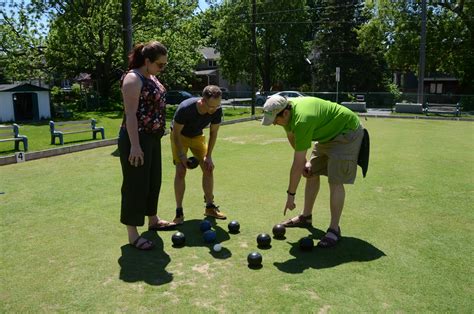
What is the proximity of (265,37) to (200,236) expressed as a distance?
4057 centimetres

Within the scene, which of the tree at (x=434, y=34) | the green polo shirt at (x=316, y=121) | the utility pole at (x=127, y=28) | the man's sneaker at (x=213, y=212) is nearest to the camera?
the green polo shirt at (x=316, y=121)

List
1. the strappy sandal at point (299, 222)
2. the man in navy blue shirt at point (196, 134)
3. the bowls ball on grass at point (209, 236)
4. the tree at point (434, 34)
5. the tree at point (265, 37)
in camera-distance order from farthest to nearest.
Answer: the tree at point (265, 37)
the tree at point (434, 34)
the strappy sandal at point (299, 222)
the man in navy blue shirt at point (196, 134)
the bowls ball on grass at point (209, 236)

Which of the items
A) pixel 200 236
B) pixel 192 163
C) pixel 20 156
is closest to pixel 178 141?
pixel 192 163

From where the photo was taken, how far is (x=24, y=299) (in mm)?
3500

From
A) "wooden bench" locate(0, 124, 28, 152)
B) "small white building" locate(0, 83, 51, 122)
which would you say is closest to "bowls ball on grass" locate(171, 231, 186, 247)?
"wooden bench" locate(0, 124, 28, 152)

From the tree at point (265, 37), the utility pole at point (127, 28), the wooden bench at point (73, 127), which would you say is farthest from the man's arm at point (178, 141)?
the tree at point (265, 37)

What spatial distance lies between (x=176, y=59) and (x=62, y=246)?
22483mm

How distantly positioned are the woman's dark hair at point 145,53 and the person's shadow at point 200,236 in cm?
194

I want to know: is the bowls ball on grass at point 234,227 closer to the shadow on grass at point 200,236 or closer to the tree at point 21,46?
the shadow on grass at point 200,236

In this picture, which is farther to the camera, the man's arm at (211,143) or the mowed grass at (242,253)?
the man's arm at (211,143)

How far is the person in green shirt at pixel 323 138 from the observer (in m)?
4.20

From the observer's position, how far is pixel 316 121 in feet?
14.1

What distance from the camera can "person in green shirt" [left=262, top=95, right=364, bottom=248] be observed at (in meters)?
4.20

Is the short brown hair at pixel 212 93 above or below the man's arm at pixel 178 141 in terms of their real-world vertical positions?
above
